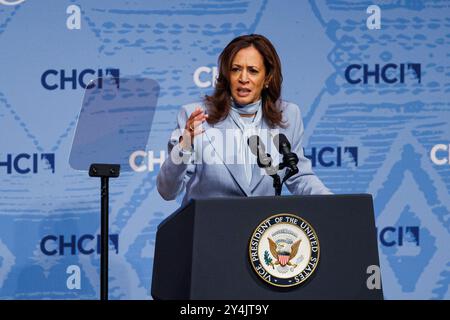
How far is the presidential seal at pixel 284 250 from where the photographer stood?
2039mm

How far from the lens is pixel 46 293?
12.0ft

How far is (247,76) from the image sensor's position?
312 cm

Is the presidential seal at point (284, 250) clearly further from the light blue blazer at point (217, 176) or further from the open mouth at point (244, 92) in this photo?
the open mouth at point (244, 92)

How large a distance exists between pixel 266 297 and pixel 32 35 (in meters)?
2.11

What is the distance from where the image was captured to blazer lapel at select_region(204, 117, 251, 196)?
9.57 ft


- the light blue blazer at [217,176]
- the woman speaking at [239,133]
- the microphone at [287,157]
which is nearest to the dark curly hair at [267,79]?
the woman speaking at [239,133]

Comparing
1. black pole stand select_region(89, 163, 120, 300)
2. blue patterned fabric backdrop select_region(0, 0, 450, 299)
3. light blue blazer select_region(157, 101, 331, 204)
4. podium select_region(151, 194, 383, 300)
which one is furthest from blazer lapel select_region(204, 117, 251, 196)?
podium select_region(151, 194, 383, 300)

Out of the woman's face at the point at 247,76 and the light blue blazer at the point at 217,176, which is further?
the woman's face at the point at 247,76

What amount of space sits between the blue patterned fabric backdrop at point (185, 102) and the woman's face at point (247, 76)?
500 mm

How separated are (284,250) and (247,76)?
1.21 meters

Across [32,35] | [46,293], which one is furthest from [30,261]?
[32,35]

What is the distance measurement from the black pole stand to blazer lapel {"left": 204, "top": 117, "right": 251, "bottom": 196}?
1.38ft
